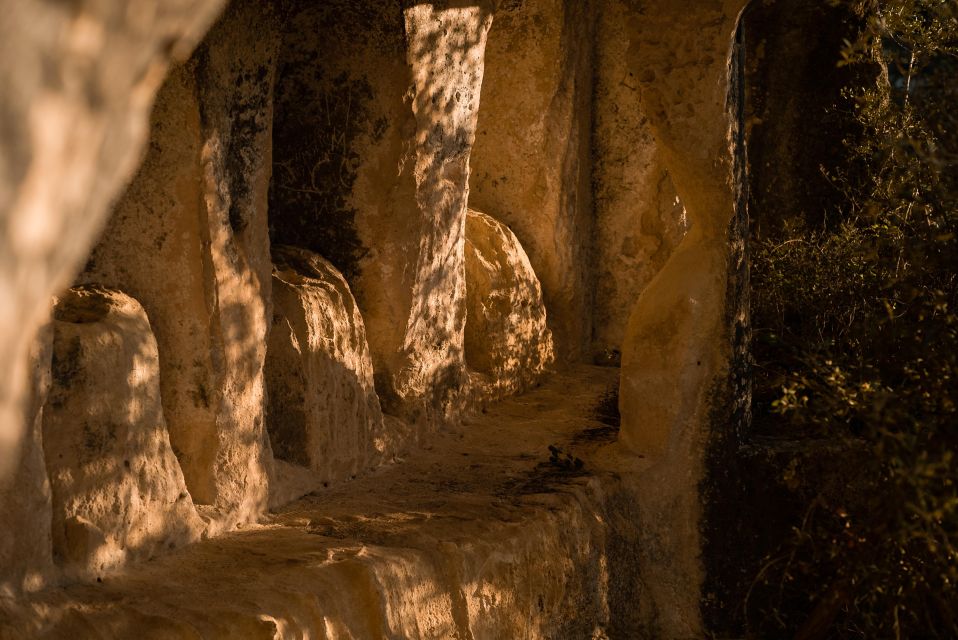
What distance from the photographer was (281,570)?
175 inches

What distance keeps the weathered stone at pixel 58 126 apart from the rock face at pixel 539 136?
652 centimetres

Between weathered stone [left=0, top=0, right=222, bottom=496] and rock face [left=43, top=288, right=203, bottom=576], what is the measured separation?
7.87ft

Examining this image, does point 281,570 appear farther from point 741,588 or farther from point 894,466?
point 741,588

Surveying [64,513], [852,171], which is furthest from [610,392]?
[64,513]

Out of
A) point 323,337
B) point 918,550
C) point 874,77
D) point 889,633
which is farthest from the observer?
point 874,77

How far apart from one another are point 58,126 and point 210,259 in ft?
10.5

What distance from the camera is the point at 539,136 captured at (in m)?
8.37

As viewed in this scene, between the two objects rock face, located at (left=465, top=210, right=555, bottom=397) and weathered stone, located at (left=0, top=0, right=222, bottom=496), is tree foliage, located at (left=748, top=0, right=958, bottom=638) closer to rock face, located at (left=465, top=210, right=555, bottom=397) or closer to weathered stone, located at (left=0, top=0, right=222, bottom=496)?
rock face, located at (left=465, top=210, right=555, bottom=397)

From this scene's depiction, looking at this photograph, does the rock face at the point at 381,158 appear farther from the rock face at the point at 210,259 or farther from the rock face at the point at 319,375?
the rock face at the point at 210,259

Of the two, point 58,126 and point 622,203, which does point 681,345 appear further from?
point 58,126

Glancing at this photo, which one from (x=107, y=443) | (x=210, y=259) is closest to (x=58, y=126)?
(x=107, y=443)

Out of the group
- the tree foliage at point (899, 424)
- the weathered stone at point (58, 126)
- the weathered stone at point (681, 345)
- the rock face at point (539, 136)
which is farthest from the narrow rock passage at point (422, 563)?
the weathered stone at point (58, 126)

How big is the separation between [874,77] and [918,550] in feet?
14.9

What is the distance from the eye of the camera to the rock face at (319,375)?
18.3 ft
